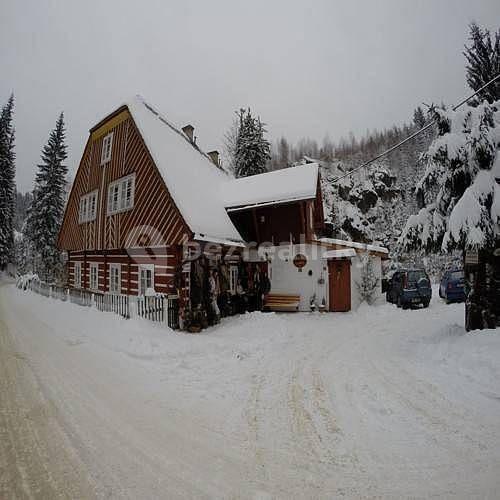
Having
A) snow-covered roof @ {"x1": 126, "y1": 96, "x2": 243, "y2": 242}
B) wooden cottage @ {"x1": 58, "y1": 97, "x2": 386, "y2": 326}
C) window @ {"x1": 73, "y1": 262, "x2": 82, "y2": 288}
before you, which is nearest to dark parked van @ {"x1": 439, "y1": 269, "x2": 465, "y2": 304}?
wooden cottage @ {"x1": 58, "y1": 97, "x2": 386, "y2": 326}

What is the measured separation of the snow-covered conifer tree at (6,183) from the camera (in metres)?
30.4

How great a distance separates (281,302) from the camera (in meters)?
14.3

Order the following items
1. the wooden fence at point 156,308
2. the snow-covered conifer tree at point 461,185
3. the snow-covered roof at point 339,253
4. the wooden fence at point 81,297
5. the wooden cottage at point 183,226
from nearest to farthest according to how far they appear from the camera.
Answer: the snow-covered conifer tree at point 461,185 → the wooden fence at point 156,308 → the wooden cottage at point 183,226 → the wooden fence at point 81,297 → the snow-covered roof at point 339,253

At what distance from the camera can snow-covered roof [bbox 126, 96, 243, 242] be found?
11.2 metres

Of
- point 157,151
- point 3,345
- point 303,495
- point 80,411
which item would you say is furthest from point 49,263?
point 303,495

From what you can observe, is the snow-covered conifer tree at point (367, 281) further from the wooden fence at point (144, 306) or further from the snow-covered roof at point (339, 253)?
the wooden fence at point (144, 306)

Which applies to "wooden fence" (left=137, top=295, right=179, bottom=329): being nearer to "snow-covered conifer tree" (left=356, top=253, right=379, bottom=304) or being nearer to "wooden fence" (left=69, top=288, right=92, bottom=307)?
"wooden fence" (left=69, top=288, right=92, bottom=307)

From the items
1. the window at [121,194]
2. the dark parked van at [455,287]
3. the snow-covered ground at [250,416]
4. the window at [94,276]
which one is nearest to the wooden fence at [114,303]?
the snow-covered ground at [250,416]

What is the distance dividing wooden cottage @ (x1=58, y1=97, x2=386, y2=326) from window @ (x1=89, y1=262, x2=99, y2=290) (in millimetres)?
57

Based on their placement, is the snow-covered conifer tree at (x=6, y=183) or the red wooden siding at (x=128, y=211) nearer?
the red wooden siding at (x=128, y=211)

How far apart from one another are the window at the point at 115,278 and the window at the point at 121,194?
2.75m

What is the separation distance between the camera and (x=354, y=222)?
119 ft

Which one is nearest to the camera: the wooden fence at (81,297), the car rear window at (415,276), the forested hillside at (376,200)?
the wooden fence at (81,297)

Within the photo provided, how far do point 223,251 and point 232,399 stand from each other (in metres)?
8.72
